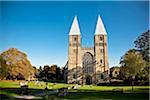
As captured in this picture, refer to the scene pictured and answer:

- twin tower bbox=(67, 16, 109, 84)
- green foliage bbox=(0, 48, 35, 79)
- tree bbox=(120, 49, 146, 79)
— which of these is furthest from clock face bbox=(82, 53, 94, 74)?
tree bbox=(120, 49, 146, 79)

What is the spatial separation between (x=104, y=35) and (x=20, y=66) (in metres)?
17.4

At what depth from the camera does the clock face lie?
42.3m

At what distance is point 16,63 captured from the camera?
30953 mm

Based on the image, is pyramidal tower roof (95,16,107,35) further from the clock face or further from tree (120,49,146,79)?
tree (120,49,146,79)

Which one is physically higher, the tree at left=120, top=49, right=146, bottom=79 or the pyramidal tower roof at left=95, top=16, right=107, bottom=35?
the pyramidal tower roof at left=95, top=16, right=107, bottom=35

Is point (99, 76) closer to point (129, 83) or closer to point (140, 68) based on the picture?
point (129, 83)

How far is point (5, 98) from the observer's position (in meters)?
11.2

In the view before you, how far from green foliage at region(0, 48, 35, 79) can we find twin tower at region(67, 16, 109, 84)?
10.5 m

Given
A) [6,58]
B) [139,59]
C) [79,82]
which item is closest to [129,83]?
[139,59]

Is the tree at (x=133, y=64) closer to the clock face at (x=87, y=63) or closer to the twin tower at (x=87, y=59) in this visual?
the twin tower at (x=87, y=59)

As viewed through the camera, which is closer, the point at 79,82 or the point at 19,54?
the point at 19,54

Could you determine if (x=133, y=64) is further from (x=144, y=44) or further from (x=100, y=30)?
(x=100, y=30)

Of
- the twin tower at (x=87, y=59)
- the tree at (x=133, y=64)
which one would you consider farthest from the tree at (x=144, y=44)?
the twin tower at (x=87, y=59)

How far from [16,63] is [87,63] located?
15.2 meters
